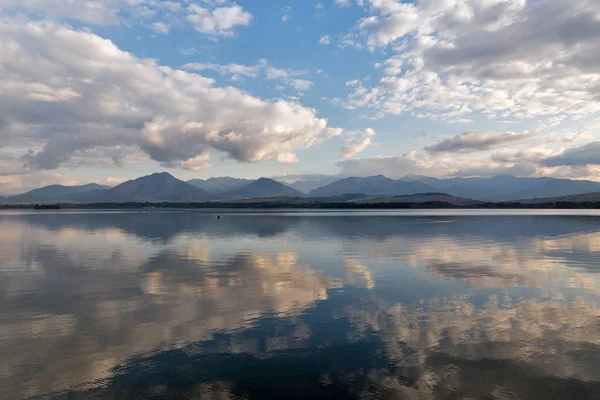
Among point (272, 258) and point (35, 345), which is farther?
point (272, 258)

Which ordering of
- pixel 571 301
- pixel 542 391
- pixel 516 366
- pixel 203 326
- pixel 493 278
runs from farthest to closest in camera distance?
pixel 493 278 < pixel 571 301 < pixel 203 326 < pixel 516 366 < pixel 542 391

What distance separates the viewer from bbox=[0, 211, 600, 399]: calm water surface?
13.5 metres

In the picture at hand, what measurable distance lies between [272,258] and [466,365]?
28.6 metres

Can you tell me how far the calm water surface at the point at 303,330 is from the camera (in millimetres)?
13461

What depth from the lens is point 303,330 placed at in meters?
18.8

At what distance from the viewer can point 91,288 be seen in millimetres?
28156

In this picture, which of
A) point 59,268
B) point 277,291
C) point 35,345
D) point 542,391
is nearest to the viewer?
point 542,391

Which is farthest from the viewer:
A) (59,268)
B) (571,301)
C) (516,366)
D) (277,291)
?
(59,268)

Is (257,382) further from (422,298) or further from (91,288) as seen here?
(91,288)

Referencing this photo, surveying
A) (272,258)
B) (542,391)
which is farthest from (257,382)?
(272,258)

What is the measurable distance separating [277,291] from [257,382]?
13149mm

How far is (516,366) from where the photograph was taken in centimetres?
1481

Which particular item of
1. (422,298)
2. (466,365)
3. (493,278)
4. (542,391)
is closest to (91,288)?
(422,298)

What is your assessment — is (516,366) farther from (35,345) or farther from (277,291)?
(35,345)
